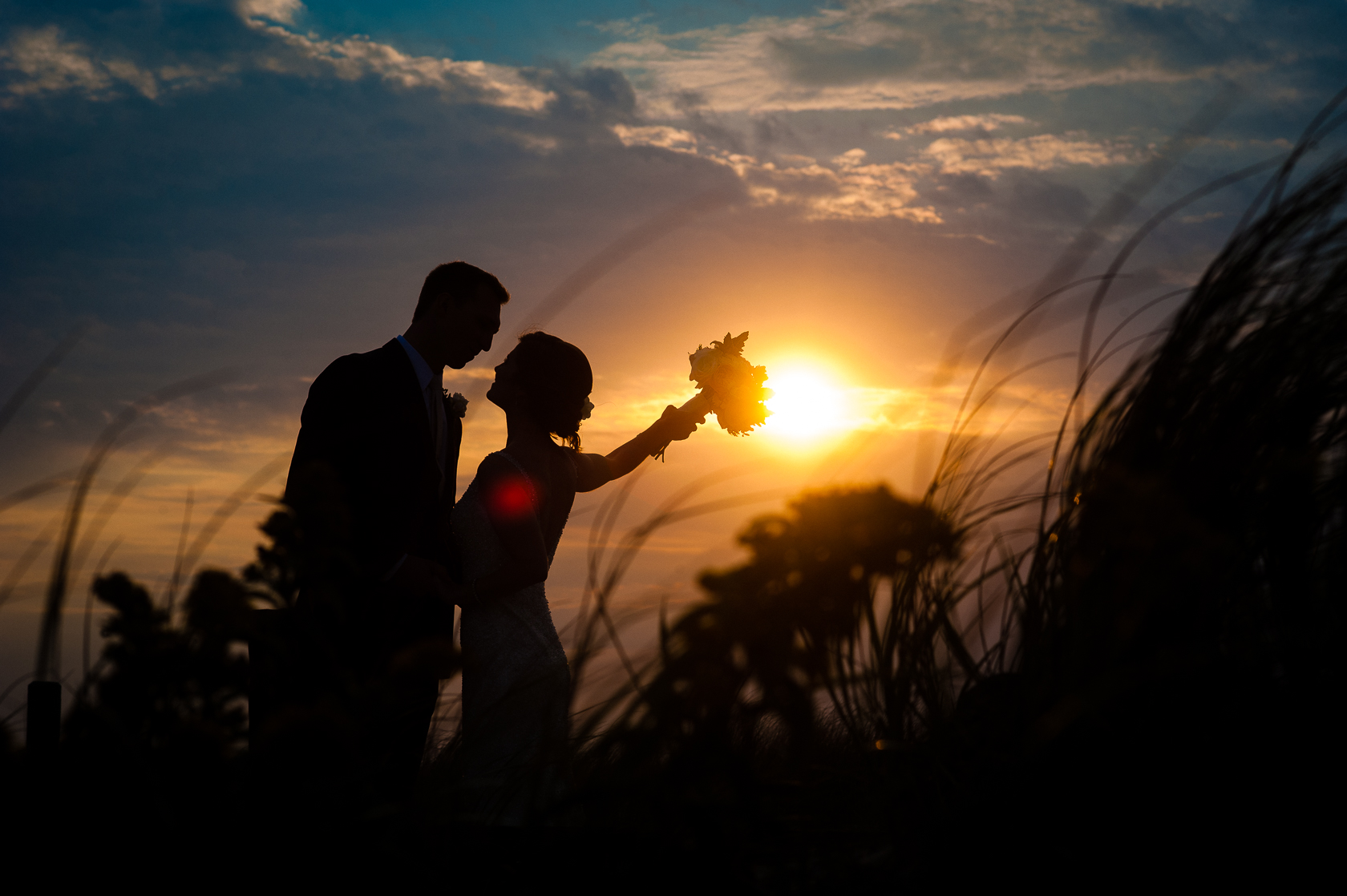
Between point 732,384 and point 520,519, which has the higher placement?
point 732,384

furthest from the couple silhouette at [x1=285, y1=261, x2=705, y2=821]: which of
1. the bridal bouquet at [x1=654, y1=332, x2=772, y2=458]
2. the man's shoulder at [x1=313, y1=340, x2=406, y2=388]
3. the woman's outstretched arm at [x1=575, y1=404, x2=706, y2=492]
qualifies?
the bridal bouquet at [x1=654, y1=332, x2=772, y2=458]

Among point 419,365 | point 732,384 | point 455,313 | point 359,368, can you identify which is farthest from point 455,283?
point 732,384

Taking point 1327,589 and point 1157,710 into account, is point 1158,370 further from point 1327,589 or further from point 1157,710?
point 1157,710

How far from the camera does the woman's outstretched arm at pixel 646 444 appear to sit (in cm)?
522

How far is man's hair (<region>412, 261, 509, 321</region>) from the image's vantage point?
4.54 m

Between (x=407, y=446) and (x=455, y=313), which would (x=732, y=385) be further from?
(x=407, y=446)

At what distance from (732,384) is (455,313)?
1.67 meters

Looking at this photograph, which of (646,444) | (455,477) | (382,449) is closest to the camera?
(382,449)

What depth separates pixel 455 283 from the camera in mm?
4543

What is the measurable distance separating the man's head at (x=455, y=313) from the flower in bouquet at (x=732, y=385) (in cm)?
132

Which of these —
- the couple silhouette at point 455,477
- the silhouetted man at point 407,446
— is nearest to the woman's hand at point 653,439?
the couple silhouette at point 455,477

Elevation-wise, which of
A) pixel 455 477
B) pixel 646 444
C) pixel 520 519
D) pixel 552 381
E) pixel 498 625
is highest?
pixel 646 444

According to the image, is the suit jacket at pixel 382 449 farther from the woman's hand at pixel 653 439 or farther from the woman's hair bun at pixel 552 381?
the woman's hand at pixel 653 439

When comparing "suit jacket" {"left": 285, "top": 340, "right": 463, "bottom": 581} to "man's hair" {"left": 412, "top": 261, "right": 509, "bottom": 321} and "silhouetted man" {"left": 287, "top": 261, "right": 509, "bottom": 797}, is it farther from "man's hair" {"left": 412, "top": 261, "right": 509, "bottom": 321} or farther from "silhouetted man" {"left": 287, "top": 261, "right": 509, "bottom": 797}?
"man's hair" {"left": 412, "top": 261, "right": 509, "bottom": 321}
